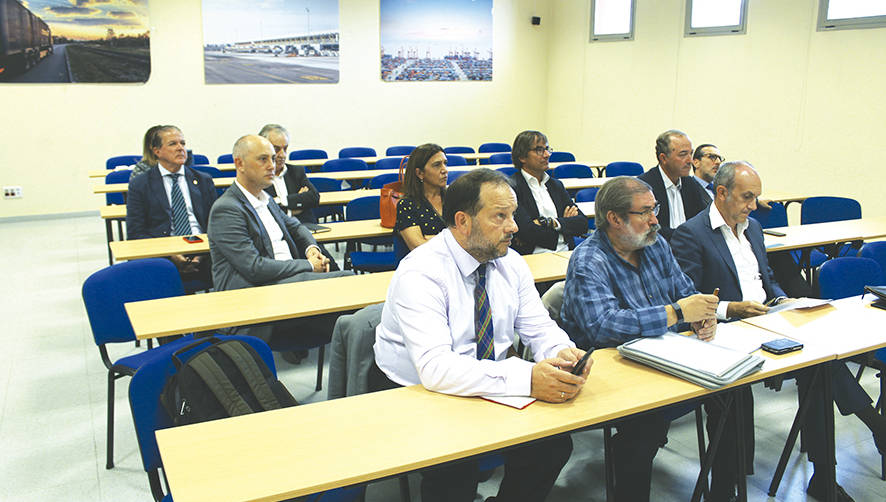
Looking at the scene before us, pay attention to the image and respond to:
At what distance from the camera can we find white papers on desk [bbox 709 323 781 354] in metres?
2.41

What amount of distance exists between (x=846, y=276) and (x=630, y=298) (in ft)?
4.65

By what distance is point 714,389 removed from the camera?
206cm

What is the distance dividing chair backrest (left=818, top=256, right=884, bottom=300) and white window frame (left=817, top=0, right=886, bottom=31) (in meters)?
4.79

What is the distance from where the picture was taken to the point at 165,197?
4672 millimetres

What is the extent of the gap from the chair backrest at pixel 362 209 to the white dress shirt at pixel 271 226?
4.38ft

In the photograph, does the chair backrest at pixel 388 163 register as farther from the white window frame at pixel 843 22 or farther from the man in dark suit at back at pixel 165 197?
the white window frame at pixel 843 22

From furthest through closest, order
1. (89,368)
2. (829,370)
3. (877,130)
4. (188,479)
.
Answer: (877,130)
(89,368)
(829,370)
(188,479)

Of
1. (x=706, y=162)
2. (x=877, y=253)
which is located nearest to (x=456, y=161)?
(x=706, y=162)

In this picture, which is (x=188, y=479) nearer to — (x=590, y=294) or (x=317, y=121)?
(x=590, y=294)

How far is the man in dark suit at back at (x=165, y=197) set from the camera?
461cm

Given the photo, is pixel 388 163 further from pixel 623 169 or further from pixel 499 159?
pixel 623 169

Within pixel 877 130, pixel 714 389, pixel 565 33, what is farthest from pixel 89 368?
pixel 565 33

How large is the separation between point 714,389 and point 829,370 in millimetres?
720

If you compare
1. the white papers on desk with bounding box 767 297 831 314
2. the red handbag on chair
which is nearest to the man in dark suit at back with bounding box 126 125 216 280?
the red handbag on chair
